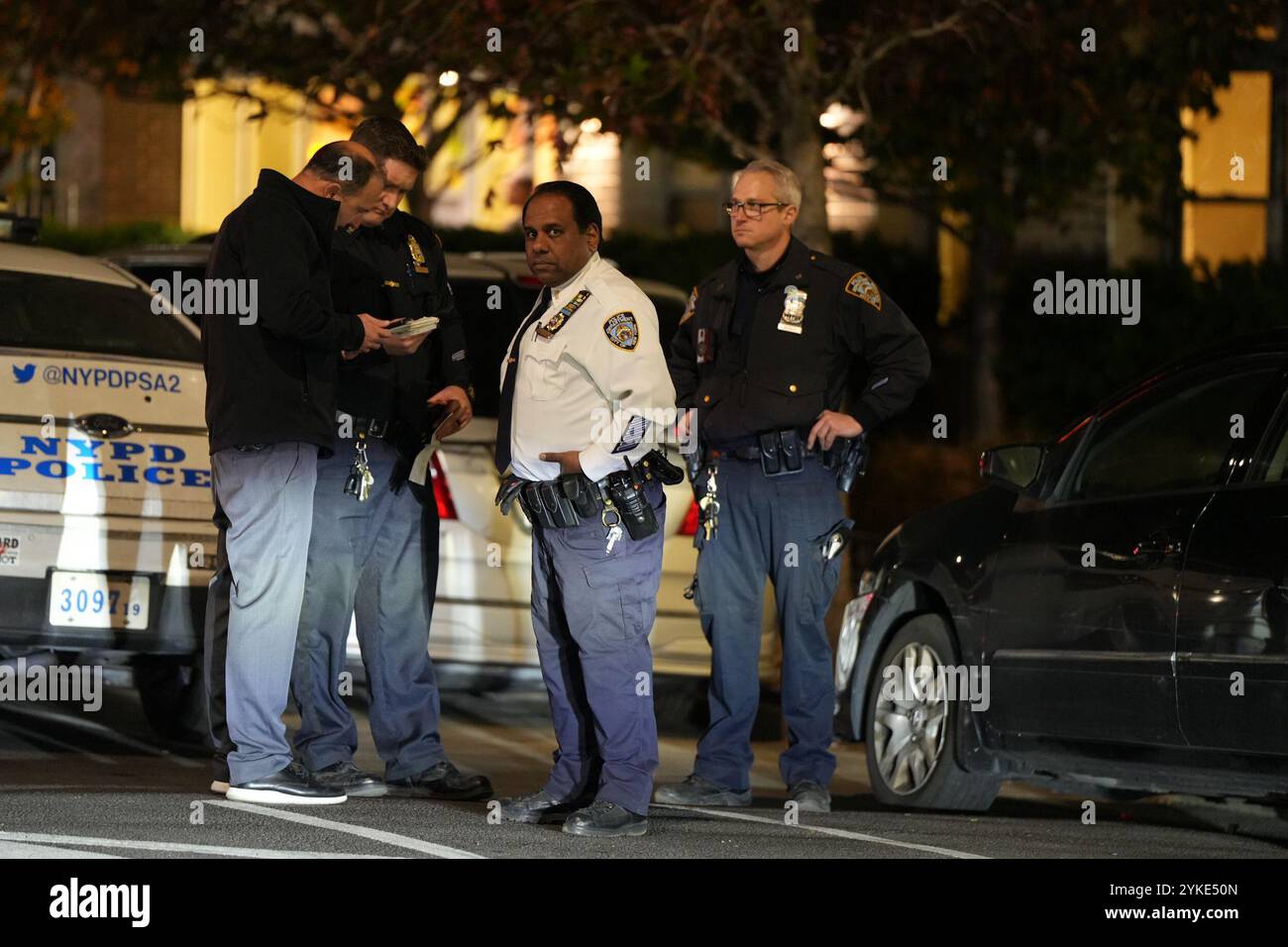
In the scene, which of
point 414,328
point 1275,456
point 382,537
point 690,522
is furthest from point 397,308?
point 1275,456

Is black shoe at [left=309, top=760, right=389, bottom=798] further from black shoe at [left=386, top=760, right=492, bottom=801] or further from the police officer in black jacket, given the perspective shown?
the police officer in black jacket

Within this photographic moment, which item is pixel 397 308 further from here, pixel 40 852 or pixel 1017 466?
pixel 40 852

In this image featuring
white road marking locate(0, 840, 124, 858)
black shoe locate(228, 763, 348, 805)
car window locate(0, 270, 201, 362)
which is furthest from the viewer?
car window locate(0, 270, 201, 362)

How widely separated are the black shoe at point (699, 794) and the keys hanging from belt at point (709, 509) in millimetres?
795

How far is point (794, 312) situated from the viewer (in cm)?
748

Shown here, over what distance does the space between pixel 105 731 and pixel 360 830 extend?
10.4ft

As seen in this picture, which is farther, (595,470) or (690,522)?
(690,522)

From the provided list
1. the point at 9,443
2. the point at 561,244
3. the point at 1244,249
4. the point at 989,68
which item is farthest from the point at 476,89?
the point at 1244,249

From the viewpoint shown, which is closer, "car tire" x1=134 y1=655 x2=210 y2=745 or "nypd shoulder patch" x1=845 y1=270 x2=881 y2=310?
"nypd shoulder patch" x1=845 y1=270 x2=881 y2=310

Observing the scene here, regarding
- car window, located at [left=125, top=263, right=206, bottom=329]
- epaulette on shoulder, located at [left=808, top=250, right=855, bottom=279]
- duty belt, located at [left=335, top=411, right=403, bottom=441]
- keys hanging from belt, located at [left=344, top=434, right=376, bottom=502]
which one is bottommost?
keys hanging from belt, located at [left=344, top=434, right=376, bottom=502]

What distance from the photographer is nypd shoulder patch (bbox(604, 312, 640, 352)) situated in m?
6.37

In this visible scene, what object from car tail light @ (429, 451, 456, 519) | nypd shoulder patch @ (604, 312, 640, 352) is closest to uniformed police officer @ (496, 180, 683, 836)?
nypd shoulder patch @ (604, 312, 640, 352)

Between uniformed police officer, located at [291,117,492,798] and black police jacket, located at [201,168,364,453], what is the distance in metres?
0.37

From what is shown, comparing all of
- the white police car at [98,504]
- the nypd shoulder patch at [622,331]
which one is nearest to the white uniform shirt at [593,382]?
the nypd shoulder patch at [622,331]
